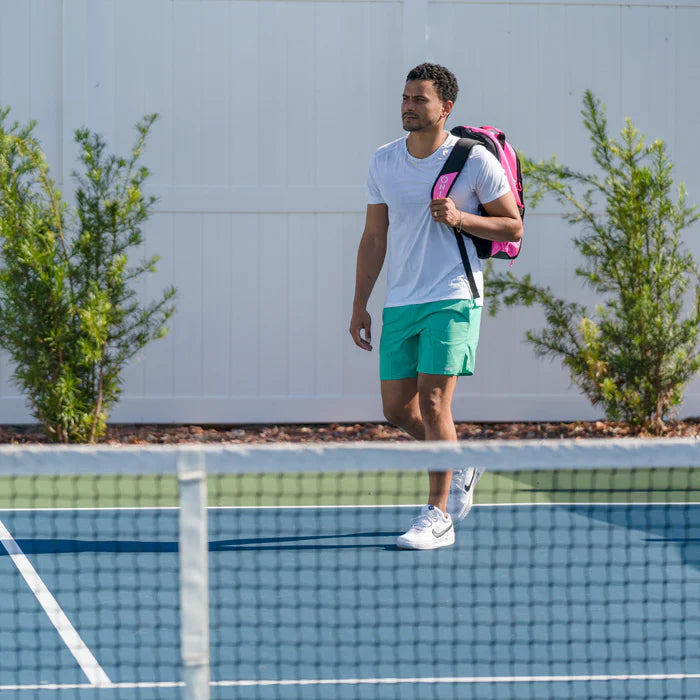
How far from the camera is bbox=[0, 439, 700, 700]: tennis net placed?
2424 mm

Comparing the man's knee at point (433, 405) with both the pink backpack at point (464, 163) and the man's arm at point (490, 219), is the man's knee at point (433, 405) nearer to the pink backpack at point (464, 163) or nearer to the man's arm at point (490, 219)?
the pink backpack at point (464, 163)

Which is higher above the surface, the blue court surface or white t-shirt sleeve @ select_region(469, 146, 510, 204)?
white t-shirt sleeve @ select_region(469, 146, 510, 204)

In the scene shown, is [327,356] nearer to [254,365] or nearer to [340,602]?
[254,365]

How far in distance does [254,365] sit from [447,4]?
2.84 meters

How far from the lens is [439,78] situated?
15.8 feet

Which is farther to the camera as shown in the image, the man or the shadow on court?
the shadow on court

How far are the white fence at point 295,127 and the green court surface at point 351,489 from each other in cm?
150

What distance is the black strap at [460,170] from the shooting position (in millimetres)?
4734

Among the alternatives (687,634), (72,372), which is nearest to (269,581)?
(687,634)

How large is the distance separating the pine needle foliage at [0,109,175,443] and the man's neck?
2.89 m

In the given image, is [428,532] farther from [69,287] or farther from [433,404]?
[69,287]

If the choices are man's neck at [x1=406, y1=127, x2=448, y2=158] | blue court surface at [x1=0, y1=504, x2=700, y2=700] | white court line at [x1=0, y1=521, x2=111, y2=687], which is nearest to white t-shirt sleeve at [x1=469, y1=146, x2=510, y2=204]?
man's neck at [x1=406, y1=127, x2=448, y2=158]

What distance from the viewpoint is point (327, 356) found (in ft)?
27.7

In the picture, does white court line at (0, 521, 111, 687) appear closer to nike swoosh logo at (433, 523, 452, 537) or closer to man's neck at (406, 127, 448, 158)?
nike swoosh logo at (433, 523, 452, 537)
